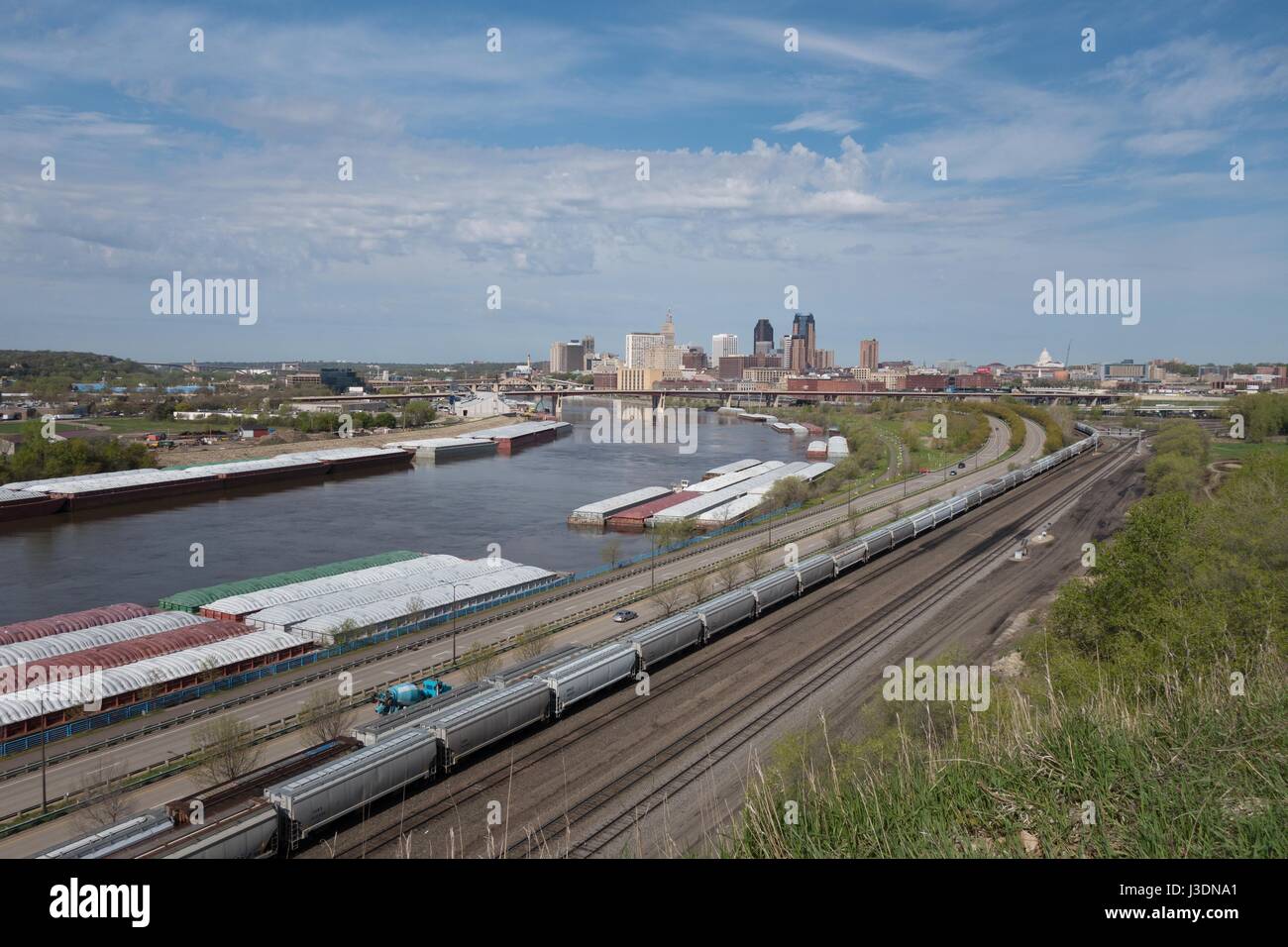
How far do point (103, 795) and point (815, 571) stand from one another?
34.0 feet

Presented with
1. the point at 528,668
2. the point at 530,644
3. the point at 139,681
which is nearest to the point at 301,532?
the point at 139,681

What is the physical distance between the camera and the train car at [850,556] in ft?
52.1

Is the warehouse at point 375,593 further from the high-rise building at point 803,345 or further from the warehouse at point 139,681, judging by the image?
the high-rise building at point 803,345

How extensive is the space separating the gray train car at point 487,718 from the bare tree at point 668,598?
280 inches

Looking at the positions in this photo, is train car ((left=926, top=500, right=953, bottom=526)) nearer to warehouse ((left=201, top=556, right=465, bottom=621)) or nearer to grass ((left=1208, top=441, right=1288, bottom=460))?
warehouse ((left=201, top=556, right=465, bottom=621))

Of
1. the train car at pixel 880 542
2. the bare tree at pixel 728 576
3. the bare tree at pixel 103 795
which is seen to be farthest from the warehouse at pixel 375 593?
the train car at pixel 880 542

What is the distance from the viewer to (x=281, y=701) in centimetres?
1284

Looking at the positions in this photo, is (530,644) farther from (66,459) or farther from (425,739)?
(66,459)

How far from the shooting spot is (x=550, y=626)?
15891 millimetres

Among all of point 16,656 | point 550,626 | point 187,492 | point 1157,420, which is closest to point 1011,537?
point 550,626

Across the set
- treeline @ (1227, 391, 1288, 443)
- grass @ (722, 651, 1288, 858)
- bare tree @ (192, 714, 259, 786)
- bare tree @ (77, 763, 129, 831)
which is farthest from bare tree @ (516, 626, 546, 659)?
treeline @ (1227, 391, 1288, 443)
